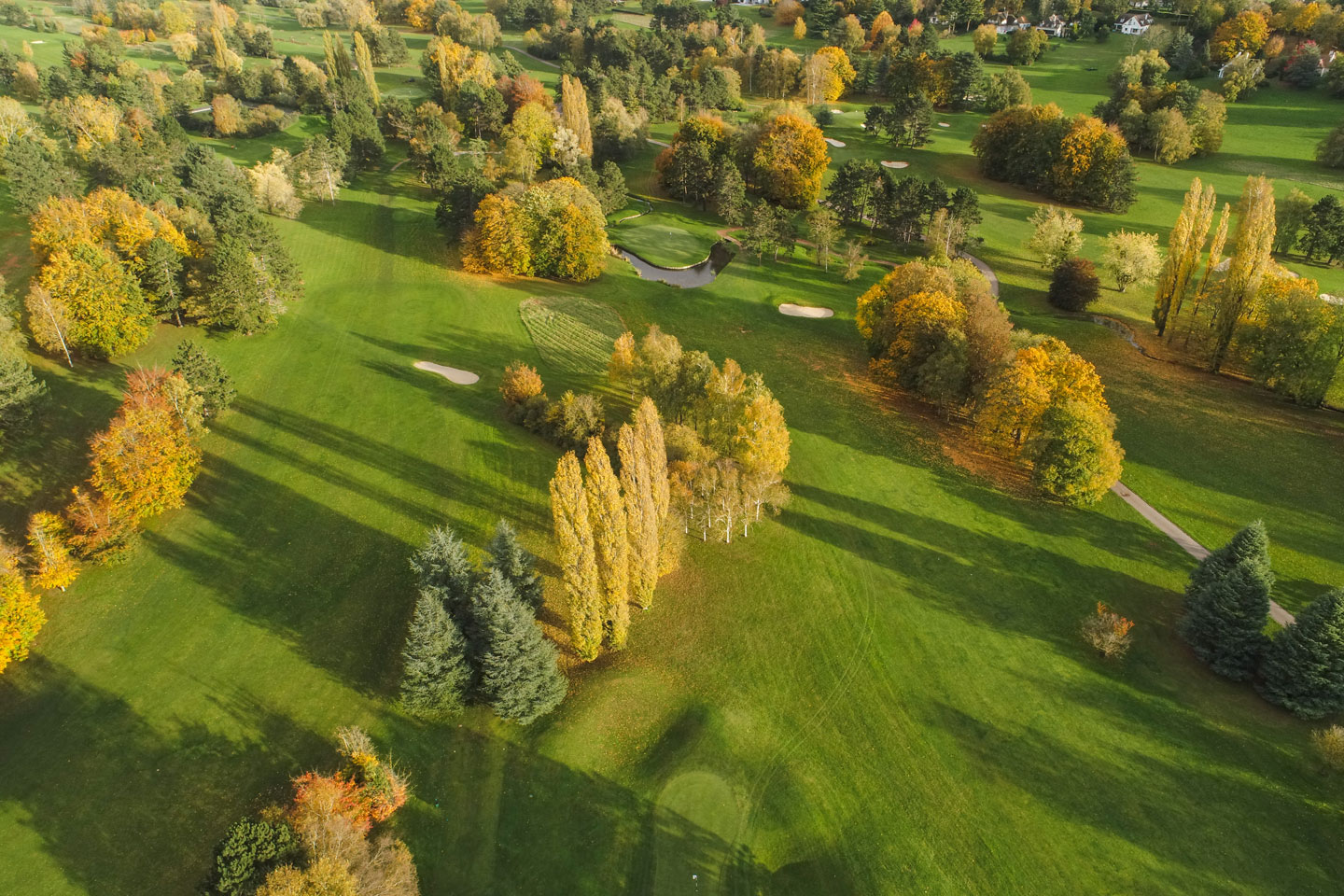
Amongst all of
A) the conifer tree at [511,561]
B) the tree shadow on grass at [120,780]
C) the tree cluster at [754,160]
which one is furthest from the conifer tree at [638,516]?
the tree cluster at [754,160]

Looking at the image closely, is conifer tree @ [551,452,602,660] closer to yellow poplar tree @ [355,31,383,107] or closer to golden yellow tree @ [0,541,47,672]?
golden yellow tree @ [0,541,47,672]

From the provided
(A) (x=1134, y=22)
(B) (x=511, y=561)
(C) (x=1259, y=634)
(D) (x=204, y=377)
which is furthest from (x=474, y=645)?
(A) (x=1134, y=22)

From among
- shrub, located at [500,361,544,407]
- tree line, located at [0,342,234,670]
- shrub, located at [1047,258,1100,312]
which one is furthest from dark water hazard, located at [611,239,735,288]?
tree line, located at [0,342,234,670]

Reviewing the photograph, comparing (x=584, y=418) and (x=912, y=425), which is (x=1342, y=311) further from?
(x=584, y=418)

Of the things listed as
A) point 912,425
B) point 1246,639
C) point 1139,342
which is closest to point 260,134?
point 912,425

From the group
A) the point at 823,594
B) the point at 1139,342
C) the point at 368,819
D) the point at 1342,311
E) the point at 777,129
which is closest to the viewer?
the point at 368,819

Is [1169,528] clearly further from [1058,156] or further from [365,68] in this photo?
[365,68]

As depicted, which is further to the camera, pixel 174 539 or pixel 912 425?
pixel 912 425
